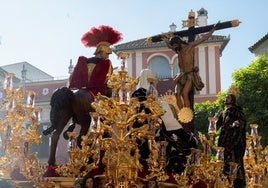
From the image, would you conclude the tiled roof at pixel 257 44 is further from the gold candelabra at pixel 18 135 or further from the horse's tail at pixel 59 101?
the gold candelabra at pixel 18 135

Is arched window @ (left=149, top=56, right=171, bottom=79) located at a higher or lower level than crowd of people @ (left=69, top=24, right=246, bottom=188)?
higher

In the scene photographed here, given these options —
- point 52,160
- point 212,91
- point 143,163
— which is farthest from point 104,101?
point 212,91

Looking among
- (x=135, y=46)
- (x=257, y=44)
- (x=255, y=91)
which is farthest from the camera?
(x=135, y=46)

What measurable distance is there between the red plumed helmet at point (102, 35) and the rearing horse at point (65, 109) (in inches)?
51.3

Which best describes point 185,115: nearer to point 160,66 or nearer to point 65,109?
point 65,109

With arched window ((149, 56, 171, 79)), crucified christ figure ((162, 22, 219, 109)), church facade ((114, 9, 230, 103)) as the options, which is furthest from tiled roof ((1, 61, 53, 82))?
crucified christ figure ((162, 22, 219, 109))

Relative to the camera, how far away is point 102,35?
31.3 feet

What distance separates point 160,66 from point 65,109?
29.8 meters

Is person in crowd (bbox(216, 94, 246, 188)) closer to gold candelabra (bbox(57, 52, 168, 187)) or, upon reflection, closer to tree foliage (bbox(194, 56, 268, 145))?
gold candelabra (bbox(57, 52, 168, 187))

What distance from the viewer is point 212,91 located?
36.8 metres

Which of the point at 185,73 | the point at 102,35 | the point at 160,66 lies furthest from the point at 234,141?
the point at 160,66

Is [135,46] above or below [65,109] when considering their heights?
above

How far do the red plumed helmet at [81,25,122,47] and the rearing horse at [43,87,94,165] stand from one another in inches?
51.3

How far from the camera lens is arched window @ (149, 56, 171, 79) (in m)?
37.3
